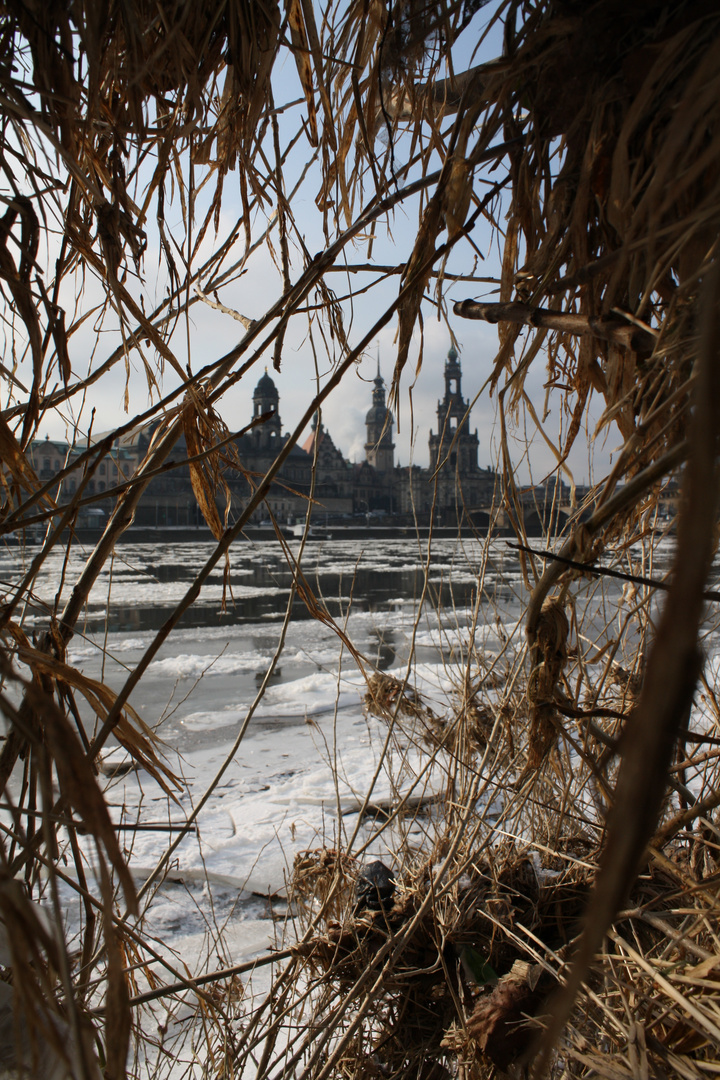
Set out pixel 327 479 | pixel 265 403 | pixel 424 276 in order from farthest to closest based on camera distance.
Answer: pixel 327 479
pixel 265 403
pixel 424 276

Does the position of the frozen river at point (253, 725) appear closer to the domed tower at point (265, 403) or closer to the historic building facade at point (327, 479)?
the historic building facade at point (327, 479)

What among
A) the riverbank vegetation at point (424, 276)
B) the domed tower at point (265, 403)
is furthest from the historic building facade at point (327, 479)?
the riverbank vegetation at point (424, 276)

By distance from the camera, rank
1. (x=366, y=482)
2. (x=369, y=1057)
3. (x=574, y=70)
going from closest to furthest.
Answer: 1. (x=574, y=70)
2. (x=369, y=1057)
3. (x=366, y=482)

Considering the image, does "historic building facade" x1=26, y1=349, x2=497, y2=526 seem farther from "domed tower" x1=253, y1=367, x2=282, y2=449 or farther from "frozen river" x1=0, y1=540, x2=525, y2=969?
"frozen river" x1=0, y1=540, x2=525, y2=969

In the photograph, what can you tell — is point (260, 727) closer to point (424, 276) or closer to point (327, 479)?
point (424, 276)

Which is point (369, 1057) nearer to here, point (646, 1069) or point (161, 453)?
point (646, 1069)

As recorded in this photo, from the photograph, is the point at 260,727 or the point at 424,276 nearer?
the point at 424,276

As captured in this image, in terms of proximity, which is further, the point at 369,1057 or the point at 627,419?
the point at 369,1057

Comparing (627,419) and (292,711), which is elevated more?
(627,419)

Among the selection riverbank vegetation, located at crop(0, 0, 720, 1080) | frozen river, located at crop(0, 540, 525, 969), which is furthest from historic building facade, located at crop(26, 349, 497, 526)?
riverbank vegetation, located at crop(0, 0, 720, 1080)

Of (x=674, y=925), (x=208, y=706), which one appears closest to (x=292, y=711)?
(x=208, y=706)

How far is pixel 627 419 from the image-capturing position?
18.2 inches

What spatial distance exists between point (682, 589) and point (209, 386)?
1.45ft

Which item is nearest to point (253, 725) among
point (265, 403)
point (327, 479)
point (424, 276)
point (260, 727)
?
point (260, 727)
